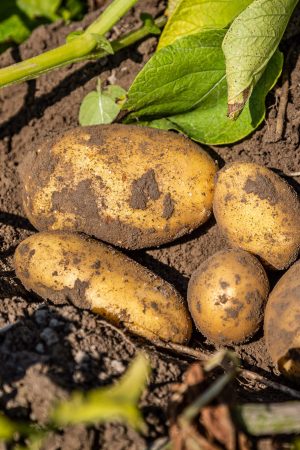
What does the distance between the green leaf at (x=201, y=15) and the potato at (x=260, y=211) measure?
1.66 feet

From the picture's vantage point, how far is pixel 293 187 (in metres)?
2.07

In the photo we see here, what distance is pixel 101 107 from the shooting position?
A: 2.22m

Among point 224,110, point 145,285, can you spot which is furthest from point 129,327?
point 224,110

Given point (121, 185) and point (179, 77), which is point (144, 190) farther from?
point (179, 77)

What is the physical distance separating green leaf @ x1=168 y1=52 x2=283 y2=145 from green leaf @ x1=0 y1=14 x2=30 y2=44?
73 centimetres

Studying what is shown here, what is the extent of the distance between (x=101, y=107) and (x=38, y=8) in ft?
2.01

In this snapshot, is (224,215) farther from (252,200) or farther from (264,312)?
(264,312)

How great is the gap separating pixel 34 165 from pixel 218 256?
0.65m

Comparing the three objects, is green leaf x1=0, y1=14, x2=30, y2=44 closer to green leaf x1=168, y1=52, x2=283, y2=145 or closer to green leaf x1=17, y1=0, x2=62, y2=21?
green leaf x1=17, y1=0, x2=62, y2=21

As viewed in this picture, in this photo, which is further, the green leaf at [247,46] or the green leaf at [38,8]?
the green leaf at [38,8]

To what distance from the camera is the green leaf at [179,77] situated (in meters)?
2.01

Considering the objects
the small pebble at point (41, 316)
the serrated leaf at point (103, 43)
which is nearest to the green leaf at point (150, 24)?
the serrated leaf at point (103, 43)

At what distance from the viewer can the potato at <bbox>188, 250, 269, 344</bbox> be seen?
1.81 metres

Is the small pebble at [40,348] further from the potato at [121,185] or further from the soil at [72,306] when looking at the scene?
the potato at [121,185]
